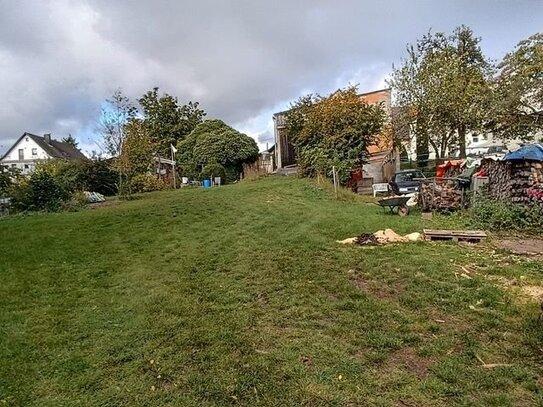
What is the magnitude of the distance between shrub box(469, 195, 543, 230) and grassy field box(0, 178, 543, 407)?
2608 mm

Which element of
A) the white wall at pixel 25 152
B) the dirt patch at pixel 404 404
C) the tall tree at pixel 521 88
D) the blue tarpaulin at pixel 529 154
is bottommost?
the dirt patch at pixel 404 404

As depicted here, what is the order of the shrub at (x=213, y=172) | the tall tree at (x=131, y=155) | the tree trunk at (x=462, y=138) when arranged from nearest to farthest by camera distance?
the tall tree at (x=131, y=155) → the tree trunk at (x=462, y=138) → the shrub at (x=213, y=172)

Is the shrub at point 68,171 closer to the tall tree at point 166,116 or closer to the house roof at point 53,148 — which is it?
the tall tree at point 166,116

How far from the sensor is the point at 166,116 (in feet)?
151

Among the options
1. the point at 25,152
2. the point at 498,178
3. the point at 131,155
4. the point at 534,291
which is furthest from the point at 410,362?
the point at 25,152

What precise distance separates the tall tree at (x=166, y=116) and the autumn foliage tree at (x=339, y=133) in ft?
92.7

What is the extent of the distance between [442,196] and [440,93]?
1332 centimetres

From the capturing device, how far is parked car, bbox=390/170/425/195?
57.5 ft

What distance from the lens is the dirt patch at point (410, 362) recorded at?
3.29 meters

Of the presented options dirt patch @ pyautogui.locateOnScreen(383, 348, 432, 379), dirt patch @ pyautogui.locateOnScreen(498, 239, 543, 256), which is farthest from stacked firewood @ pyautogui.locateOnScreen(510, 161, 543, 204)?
dirt patch @ pyautogui.locateOnScreen(383, 348, 432, 379)

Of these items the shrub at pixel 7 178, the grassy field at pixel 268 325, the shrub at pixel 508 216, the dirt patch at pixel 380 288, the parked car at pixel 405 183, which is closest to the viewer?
the grassy field at pixel 268 325

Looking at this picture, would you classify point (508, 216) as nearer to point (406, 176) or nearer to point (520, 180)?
point (520, 180)

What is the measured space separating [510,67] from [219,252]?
59.2 feet

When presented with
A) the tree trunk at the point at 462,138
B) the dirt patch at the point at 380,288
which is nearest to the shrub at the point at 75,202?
the dirt patch at the point at 380,288
